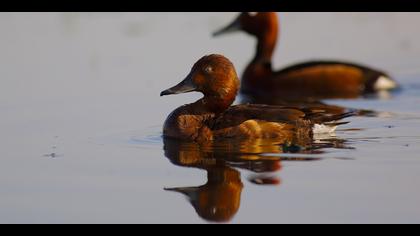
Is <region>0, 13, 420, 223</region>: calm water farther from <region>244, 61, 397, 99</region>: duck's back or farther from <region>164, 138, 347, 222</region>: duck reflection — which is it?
<region>244, 61, 397, 99</region>: duck's back

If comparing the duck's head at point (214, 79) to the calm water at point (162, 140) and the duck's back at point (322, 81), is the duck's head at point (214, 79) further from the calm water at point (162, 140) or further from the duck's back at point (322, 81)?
the duck's back at point (322, 81)

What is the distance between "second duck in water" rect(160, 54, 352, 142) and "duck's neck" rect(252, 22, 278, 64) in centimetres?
476

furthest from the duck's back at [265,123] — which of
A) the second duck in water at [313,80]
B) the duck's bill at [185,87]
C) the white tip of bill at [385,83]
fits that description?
the white tip of bill at [385,83]

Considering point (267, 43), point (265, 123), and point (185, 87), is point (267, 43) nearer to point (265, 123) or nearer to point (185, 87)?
point (185, 87)

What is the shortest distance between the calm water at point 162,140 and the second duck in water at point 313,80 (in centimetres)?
34

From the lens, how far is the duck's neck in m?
14.5

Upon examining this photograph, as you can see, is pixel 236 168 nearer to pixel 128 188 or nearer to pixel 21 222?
pixel 128 188

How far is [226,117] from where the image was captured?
9.45 meters

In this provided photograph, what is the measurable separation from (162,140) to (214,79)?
2.46 ft

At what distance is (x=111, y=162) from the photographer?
8.53 meters

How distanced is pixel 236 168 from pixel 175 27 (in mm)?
8653
